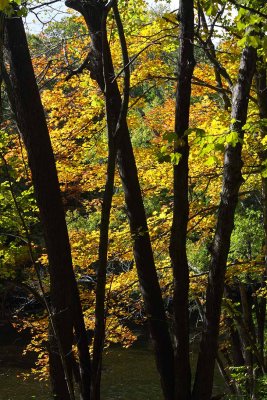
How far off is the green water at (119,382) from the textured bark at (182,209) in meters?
9.24

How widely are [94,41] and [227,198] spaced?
210cm

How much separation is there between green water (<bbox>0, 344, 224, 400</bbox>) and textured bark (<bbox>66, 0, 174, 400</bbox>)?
886cm

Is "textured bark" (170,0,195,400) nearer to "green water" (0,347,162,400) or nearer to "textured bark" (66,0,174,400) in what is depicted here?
"textured bark" (66,0,174,400)

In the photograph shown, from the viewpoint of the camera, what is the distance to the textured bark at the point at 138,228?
14.2ft

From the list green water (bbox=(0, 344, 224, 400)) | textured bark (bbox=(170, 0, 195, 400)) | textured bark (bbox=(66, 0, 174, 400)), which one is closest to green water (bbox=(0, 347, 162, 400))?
green water (bbox=(0, 344, 224, 400))

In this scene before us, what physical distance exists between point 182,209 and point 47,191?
3.80ft

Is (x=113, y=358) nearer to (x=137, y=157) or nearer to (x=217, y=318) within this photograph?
(x=137, y=157)

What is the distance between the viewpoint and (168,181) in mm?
8516

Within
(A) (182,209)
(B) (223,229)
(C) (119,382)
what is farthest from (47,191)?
(C) (119,382)

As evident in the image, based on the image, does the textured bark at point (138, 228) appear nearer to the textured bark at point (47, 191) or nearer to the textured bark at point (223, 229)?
the textured bark at point (223, 229)

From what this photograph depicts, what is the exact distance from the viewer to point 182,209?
370 cm

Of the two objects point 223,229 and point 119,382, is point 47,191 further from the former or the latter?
point 119,382

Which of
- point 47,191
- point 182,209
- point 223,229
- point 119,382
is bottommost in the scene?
point 119,382

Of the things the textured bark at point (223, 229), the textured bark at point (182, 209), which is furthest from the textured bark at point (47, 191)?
the textured bark at point (223, 229)
